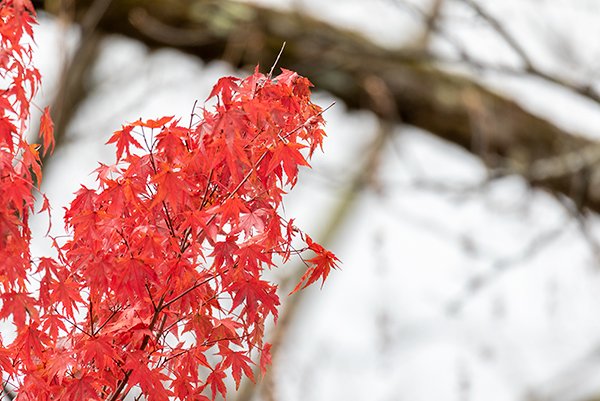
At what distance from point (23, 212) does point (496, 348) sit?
4638 millimetres

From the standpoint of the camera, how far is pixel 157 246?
1538 mm

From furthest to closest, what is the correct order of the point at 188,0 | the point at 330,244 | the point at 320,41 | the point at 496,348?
1. the point at 330,244
2. the point at 496,348
3. the point at 188,0
4. the point at 320,41

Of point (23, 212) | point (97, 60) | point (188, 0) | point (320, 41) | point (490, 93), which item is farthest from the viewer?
point (97, 60)

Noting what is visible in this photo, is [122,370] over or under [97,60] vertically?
under

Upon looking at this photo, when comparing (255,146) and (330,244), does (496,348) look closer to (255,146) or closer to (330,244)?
(330,244)

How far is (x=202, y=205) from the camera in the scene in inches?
62.8

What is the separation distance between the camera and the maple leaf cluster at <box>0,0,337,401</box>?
5.03 ft

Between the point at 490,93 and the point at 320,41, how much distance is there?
119cm

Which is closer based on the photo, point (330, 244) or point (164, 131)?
point (164, 131)

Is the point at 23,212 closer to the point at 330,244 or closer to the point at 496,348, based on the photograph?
the point at 496,348

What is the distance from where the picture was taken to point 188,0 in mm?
4289

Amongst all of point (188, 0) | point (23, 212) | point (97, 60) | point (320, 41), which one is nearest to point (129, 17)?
point (188, 0)

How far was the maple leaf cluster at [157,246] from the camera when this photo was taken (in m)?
1.53

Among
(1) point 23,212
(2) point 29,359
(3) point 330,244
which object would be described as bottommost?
(2) point 29,359
